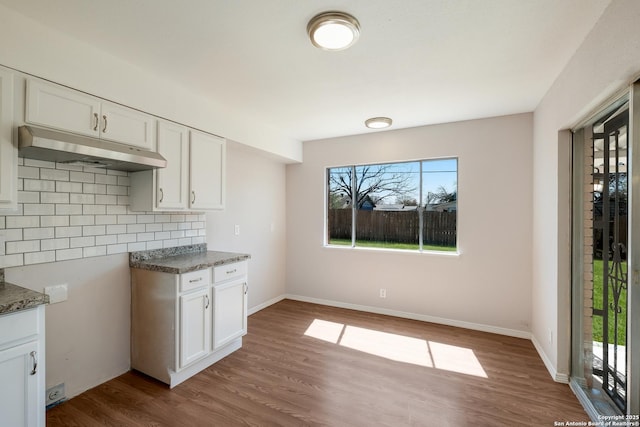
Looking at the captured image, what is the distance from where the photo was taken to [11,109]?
1.69 metres

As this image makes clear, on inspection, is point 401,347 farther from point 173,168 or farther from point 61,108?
point 61,108

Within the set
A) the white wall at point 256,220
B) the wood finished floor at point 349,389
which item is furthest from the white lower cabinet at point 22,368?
the white wall at point 256,220

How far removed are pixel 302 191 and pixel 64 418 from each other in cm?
349

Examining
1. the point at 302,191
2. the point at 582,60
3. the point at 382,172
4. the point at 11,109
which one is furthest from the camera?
the point at 302,191

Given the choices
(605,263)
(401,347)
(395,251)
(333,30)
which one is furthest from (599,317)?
(333,30)

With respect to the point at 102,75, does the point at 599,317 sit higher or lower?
lower

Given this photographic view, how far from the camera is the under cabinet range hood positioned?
5.51ft

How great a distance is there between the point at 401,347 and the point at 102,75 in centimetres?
355

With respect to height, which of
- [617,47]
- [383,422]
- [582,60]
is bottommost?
[383,422]

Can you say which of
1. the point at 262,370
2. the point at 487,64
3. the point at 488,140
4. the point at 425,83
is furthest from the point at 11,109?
the point at 488,140

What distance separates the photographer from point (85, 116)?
6.61 ft

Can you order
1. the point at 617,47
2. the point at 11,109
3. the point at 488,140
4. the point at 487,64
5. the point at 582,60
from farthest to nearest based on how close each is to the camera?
1. the point at 488,140
2. the point at 487,64
3. the point at 582,60
4. the point at 11,109
5. the point at 617,47

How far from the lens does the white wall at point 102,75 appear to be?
68.4 inches

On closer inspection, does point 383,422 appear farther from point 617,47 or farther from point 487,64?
point 487,64
